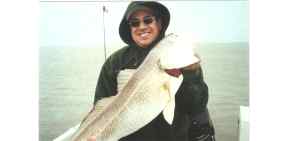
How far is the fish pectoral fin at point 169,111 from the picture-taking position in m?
1.61

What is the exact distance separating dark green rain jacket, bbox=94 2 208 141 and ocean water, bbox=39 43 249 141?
0.14ft

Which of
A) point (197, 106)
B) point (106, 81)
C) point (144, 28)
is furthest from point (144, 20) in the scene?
point (197, 106)

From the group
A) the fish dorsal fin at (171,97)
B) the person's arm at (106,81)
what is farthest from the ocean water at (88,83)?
the fish dorsal fin at (171,97)

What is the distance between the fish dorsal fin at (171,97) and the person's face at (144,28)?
0.18m

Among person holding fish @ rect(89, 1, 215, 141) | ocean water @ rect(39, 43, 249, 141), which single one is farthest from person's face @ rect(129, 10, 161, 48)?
ocean water @ rect(39, 43, 249, 141)

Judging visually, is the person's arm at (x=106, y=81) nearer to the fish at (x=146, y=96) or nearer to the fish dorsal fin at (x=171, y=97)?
the fish at (x=146, y=96)

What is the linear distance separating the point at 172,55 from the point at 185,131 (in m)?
0.30

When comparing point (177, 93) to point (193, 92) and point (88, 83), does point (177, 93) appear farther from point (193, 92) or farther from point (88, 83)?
point (88, 83)

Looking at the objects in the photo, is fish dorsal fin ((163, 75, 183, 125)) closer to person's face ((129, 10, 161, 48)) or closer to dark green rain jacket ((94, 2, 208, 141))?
dark green rain jacket ((94, 2, 208, 141))

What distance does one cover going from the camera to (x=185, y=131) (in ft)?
5.37

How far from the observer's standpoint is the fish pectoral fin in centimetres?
161

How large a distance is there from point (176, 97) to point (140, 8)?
374 millimetres
